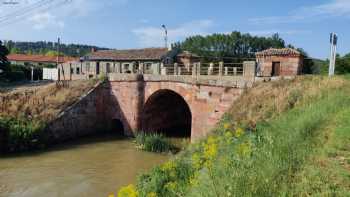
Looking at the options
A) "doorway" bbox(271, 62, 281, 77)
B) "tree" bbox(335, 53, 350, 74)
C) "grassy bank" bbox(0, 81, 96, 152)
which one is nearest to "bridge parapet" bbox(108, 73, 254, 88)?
"doorway" bbox(271, 62, 281, 77)

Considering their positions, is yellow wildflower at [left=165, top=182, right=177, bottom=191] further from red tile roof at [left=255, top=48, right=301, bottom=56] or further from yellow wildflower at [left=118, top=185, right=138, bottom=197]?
red tile roof at [left=255, top=48, right=301, bottom=56]

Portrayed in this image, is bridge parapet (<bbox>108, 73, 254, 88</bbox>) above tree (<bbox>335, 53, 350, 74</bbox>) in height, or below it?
below

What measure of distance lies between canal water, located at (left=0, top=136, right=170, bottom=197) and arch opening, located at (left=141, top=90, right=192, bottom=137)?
3.27m

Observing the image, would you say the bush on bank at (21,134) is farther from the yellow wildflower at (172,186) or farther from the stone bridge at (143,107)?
the yellow wildflower at (172,186)

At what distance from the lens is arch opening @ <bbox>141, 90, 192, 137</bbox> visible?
2233 centimetres

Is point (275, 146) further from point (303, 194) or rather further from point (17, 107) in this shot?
point (17, 107)

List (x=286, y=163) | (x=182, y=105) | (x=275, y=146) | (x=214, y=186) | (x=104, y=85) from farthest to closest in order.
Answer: (x=182, y=105)
(x=104, y=85)
(x=275, y=146)
(x=286, y=163)
(x=214, y=186)

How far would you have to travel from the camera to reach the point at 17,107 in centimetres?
2027

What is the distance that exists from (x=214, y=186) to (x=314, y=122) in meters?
3.88

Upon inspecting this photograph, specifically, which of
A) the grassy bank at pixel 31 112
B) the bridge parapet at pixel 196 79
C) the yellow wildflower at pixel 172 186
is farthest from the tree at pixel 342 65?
the grassy bank at pixel 31 112

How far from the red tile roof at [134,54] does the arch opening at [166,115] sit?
7839 millimetres

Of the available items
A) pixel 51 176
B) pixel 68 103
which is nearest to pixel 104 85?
pixel 68 103

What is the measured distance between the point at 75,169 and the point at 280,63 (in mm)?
11861

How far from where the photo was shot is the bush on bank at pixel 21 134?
17.4 m
